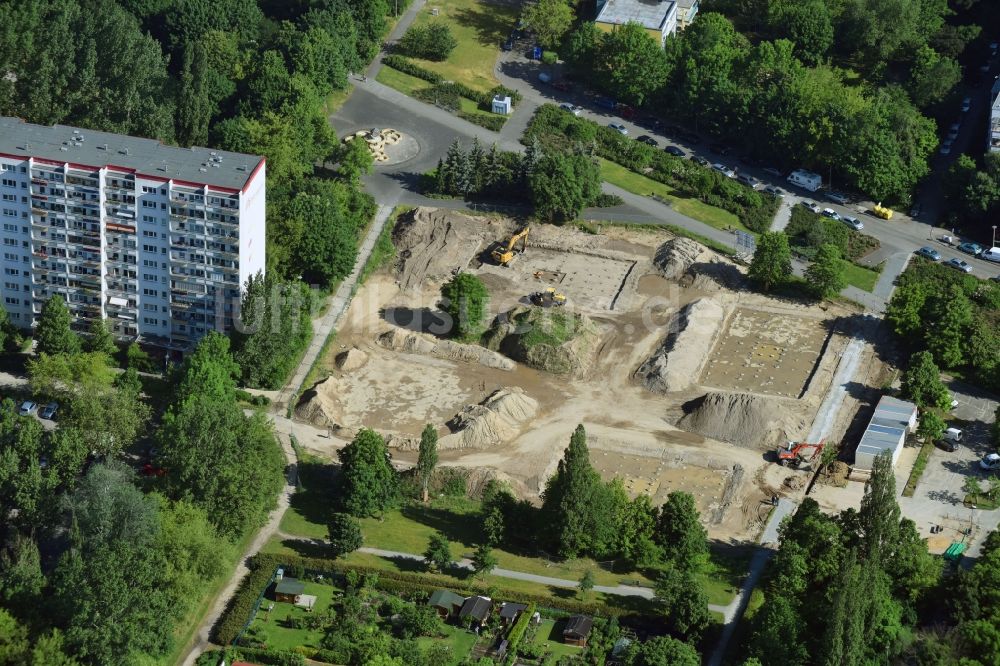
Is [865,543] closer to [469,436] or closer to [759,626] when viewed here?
[759,626]

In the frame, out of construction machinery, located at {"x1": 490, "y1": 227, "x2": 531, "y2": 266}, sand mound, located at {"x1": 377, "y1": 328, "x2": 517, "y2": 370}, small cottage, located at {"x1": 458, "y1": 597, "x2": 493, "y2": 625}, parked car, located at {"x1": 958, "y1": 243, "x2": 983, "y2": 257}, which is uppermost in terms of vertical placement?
parked car, located at {"x1": 958, "y1": 243, "x2": 983, "y2": 257}

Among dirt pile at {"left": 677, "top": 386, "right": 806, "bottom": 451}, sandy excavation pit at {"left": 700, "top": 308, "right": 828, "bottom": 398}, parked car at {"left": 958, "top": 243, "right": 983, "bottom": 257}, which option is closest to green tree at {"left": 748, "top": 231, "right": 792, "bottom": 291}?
sandy excavation pit at {"left": 700, "top": 308, "right": 828, "bottom": 398}

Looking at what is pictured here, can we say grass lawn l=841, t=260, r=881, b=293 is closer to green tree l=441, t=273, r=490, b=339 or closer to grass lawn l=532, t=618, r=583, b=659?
green tree l=441, t=273, r=490, b=339

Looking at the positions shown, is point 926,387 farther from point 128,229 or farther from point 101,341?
point 101,341

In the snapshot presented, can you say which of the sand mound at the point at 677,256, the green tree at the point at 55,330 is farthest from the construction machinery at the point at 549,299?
the green tree at the point at 55,330

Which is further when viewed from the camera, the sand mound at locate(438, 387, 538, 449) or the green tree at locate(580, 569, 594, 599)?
the sand mound at locate(438, 387, 538, 449)

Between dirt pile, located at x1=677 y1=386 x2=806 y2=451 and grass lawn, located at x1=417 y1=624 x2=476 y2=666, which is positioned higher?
dirt pile, located at x1=677 y1=386 x2=806 y2=451

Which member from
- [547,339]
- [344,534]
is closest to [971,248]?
[547,339]
